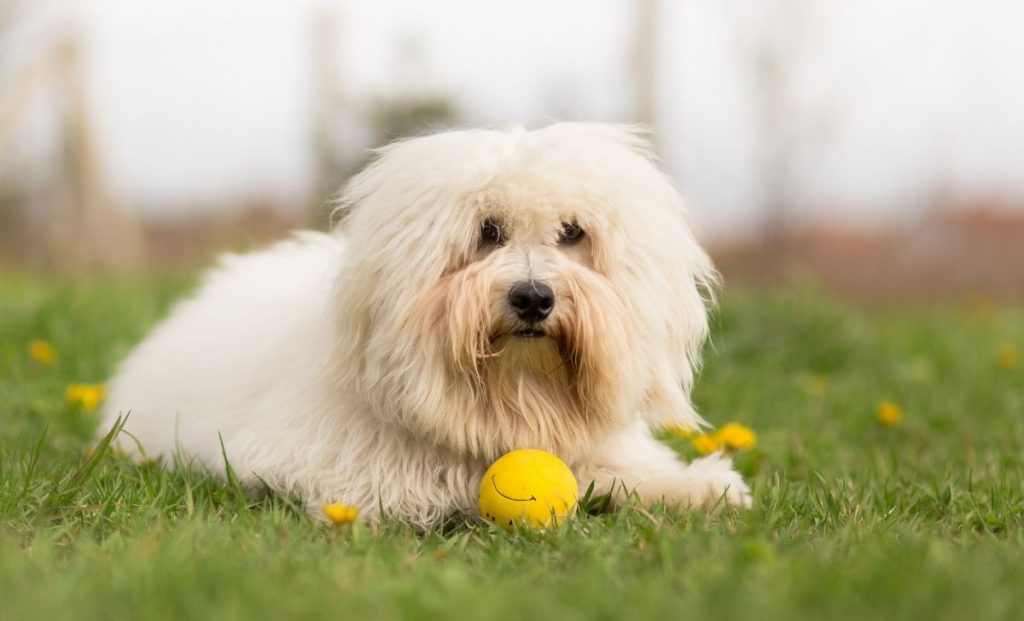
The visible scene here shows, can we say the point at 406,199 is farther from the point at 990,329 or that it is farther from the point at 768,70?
the point at 768,70

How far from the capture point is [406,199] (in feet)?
9.97

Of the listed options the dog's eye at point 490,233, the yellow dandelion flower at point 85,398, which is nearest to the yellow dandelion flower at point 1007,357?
the dog's eye at point 490,233

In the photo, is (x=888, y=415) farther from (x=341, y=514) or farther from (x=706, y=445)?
(x=341, y=514)

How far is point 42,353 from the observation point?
5.22 m

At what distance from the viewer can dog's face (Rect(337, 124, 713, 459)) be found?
2.87 m

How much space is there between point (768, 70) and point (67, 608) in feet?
26.3

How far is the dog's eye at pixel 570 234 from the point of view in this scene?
302 cm

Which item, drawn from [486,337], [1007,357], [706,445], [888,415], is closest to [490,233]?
[486,337]

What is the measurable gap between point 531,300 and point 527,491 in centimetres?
48

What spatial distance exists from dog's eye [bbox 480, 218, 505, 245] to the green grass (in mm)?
750

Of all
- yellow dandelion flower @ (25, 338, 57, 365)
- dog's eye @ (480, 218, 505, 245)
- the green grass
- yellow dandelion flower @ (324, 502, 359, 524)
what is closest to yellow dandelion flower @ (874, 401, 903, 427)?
the green grass

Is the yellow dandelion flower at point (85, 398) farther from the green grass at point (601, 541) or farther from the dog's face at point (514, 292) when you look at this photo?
the dog's face at point (514, 292)

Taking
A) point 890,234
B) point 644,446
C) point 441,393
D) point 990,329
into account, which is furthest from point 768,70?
point 441,393

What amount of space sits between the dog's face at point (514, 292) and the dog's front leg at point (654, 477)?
155 millimetres
